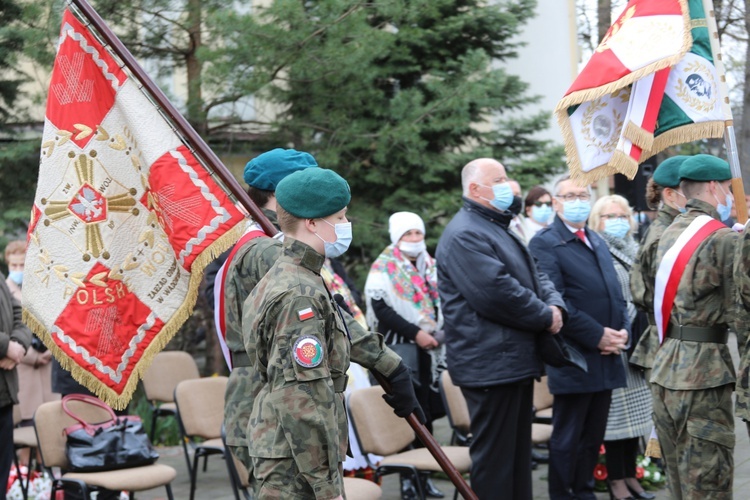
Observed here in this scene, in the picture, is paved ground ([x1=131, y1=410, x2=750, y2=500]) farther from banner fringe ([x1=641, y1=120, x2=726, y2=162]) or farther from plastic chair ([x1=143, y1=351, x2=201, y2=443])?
banner fringe ([x1=641, y1=120, x2=726, y2=162])

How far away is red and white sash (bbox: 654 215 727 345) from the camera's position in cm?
500

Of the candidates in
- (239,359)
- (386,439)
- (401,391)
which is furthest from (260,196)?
(386,439)

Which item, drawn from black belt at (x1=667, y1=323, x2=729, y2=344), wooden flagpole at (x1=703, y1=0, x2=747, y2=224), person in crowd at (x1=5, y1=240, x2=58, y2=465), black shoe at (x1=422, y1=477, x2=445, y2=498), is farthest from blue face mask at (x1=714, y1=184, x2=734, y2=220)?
person in crowd at (x1=5, y1=240, x2=58, y2=465)

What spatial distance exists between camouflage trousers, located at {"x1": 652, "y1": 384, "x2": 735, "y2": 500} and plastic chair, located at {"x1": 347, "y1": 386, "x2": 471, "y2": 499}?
1.45m

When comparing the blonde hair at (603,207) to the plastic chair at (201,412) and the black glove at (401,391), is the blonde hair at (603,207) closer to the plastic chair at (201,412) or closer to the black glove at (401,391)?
the plastic chair at (201,412)

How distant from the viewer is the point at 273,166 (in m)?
4.57

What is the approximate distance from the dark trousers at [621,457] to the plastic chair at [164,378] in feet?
A: 11.5

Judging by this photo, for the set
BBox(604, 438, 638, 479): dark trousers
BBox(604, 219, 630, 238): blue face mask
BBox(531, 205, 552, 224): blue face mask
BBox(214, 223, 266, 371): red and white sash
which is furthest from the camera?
BBox(531, 205, 552, 224): blue face mask

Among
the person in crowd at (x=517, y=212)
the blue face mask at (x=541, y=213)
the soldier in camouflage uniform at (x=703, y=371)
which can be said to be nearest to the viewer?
the soldier in camouflage uniform at (x=703, y=371)

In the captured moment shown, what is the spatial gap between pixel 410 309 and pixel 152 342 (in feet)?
9.36

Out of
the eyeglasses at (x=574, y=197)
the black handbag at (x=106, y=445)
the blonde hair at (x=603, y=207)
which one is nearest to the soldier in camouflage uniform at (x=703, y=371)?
the eyeglasses at (x=574, y=197)

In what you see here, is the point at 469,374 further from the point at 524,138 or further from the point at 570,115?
the point at 524,138

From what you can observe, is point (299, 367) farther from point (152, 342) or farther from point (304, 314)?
point (152, 342)

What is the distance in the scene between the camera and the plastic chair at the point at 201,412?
684cm
